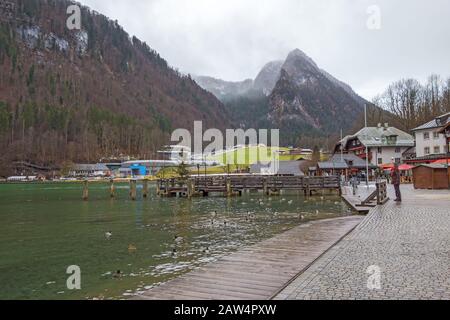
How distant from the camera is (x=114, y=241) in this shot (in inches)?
618

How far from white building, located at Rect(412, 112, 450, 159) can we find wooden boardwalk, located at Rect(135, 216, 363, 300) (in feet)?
197

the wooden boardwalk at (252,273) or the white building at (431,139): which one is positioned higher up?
the white building at (431,139)

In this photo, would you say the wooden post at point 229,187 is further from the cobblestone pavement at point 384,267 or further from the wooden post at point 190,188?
the cobblestone pavement at point 384,267

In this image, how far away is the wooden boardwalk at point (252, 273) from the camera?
702 cm

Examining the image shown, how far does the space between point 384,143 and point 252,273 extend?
8003 cm

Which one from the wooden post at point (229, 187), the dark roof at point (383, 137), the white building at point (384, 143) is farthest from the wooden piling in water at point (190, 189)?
the white building at point (384, 143)

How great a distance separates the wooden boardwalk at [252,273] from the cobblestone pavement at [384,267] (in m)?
0.38

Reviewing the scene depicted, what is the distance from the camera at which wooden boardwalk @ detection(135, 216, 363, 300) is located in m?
7.02

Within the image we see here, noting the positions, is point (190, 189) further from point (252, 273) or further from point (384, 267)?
point (384, 267)

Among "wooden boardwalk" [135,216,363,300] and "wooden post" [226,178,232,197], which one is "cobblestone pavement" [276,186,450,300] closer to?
"wooden boardwalk" [135,216,363,300]

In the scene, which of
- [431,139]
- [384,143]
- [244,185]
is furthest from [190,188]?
[384,143]

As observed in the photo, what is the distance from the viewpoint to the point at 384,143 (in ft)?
267

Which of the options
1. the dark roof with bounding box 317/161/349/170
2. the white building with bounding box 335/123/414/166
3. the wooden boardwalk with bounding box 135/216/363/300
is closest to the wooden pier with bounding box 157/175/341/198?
the dark roof with bounding box 317/161/349/170
